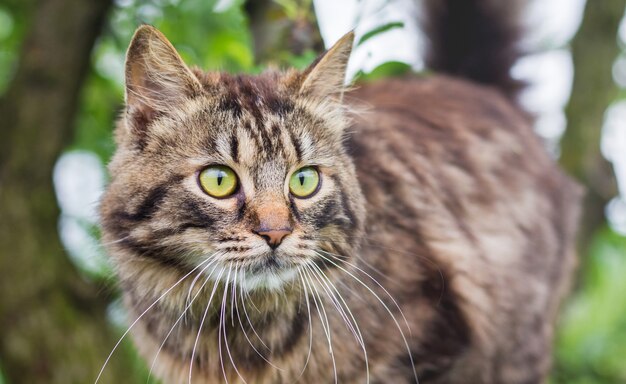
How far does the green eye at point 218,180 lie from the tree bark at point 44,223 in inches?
70.4

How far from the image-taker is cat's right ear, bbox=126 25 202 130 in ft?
6.92

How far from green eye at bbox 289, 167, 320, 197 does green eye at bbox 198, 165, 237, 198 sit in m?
0.18

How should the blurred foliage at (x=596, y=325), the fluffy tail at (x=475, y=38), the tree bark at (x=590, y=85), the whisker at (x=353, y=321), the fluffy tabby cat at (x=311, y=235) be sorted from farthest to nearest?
the blurred foliage at (x=596, y=325), the tree bark at (x=590, y=85), the fluffy tail at (x=475, y=38), the whisker at (x=353, y=321), the fluffy tabby cat at (x=311, y=235)

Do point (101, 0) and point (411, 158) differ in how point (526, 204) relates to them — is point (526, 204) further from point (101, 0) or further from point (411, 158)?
point (101, 0)

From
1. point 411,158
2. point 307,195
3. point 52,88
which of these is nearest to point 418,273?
point 411,158

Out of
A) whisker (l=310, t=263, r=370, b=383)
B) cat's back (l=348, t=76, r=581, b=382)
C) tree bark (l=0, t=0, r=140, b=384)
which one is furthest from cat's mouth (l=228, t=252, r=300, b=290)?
tree bark (l=0, t=0, r=140, b=384)

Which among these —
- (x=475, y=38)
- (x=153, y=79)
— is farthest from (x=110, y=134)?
(x=475, y=38)

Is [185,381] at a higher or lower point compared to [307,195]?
lower

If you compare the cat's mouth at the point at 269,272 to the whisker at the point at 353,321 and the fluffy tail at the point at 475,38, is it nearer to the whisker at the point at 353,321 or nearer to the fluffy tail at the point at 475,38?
the whisker at the point at 353,321

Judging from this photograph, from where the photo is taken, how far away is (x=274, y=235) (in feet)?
6.48

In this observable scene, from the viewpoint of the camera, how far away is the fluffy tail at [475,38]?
4074 mm

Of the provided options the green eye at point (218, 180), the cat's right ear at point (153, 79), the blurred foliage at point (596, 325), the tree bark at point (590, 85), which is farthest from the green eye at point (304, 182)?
the blurred foliage at point (596, 325)

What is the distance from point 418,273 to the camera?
9.12 feet

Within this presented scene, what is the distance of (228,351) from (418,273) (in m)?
0.85
